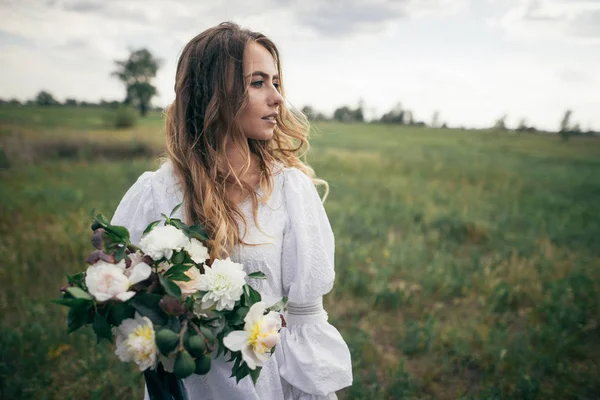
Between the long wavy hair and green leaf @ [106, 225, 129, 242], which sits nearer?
green leaf @ [106, 225, 129, 242]

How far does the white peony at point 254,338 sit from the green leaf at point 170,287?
8.2 inches

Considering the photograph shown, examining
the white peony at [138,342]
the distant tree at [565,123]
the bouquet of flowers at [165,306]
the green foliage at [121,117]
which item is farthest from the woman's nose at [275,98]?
the distant tree at [565,123]

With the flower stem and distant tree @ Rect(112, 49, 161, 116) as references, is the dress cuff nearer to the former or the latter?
the flower stem

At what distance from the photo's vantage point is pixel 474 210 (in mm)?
8867

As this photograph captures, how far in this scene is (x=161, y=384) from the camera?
1312 millimetres

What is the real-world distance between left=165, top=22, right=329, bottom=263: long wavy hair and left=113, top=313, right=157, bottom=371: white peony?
1.84 ft

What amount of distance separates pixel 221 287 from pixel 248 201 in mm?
706

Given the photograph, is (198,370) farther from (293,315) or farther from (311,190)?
(311,190)

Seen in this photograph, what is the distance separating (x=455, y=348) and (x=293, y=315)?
253 centimetres

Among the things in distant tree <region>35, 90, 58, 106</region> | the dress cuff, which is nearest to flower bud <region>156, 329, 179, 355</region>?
the dress cuff

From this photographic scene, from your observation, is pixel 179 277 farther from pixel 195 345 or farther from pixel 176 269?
pixel 195 345

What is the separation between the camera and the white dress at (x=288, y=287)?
1.69 metres

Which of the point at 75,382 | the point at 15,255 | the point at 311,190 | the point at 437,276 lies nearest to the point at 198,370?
the point at 311,190

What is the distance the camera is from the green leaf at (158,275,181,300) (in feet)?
3.88
